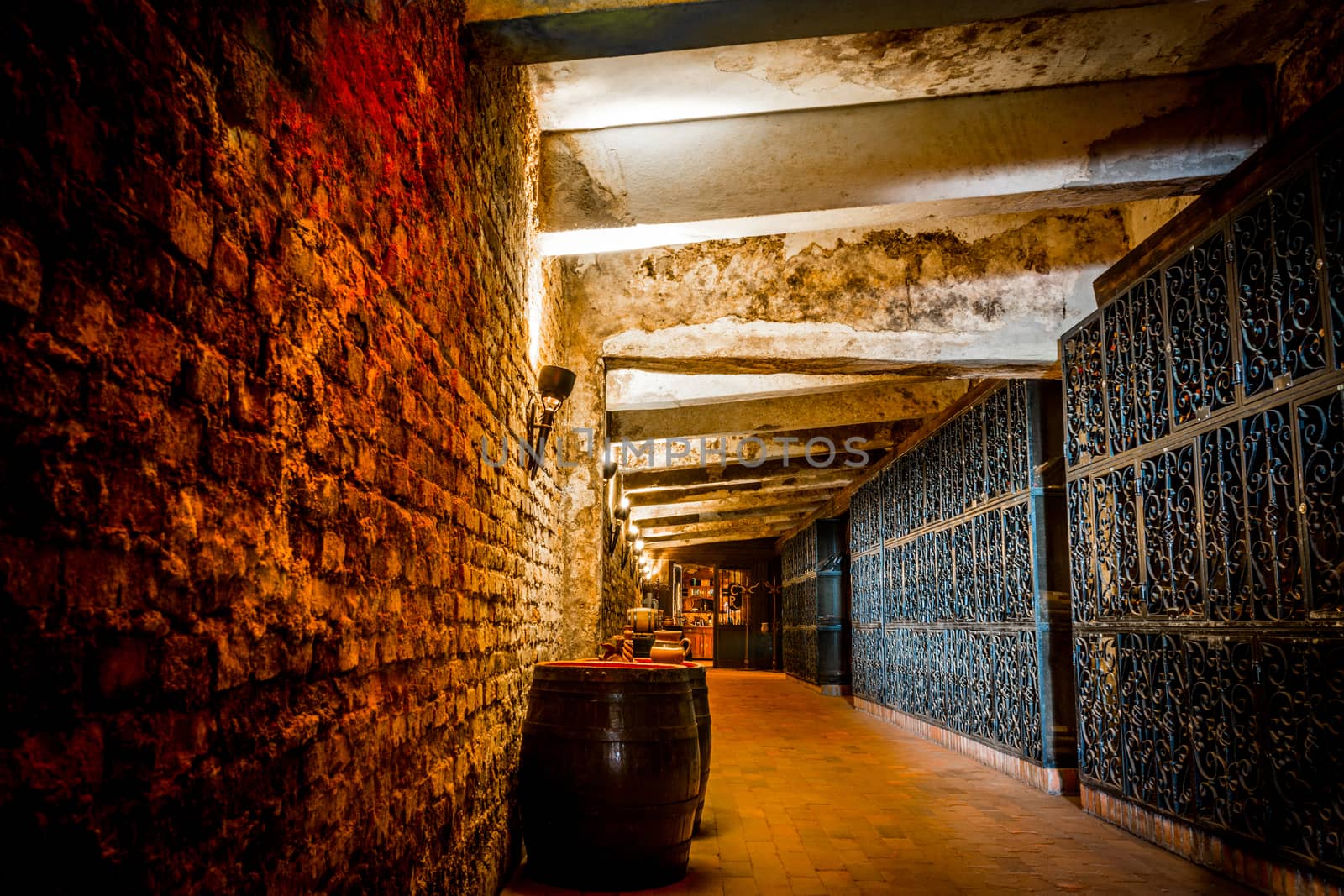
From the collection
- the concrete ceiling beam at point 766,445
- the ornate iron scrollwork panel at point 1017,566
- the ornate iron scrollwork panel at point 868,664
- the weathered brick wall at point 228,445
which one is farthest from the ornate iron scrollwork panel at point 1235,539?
the ornate iron scrollwork panel at point 868,664

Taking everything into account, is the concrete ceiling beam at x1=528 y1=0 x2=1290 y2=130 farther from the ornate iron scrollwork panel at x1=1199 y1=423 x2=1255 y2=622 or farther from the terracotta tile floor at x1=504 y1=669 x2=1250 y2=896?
the terracotta tile floor at x1=504 y1=669 x2=1250 y2=896

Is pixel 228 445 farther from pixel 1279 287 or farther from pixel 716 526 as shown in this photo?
pixel 716 526

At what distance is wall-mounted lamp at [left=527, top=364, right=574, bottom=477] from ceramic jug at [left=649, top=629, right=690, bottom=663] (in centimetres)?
301

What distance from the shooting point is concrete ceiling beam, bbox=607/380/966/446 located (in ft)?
27.9

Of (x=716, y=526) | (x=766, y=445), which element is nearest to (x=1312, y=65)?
(x=766, y=445)

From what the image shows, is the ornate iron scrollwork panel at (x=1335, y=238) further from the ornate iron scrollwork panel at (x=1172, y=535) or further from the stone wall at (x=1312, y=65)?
the ornate iron scrollwork panel at (x=1172, y=535)

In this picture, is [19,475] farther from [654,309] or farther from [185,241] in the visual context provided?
[654,309]

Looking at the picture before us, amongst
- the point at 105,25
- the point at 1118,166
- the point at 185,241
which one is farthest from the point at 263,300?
the point at 1118,166

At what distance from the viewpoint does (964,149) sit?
4508 mm

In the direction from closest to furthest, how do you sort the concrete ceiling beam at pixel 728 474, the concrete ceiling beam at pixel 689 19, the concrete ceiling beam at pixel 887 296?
1. the concrete ceiling beam at pixel 689 19
2. the concrete ceiling beam at pixel 887 296
3. the concrete ceiling beam at pixel 728 474

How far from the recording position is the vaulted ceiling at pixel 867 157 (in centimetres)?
334

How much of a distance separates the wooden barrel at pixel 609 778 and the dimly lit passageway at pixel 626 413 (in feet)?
0.08

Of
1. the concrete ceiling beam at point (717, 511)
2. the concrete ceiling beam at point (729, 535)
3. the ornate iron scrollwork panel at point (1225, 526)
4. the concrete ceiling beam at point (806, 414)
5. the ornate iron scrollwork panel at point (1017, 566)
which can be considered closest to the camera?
the ornate iron scrollwork panel at point (1225, 526)

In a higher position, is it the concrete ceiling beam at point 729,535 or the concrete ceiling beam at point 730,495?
the concrete ceiling beam at point 730,495
